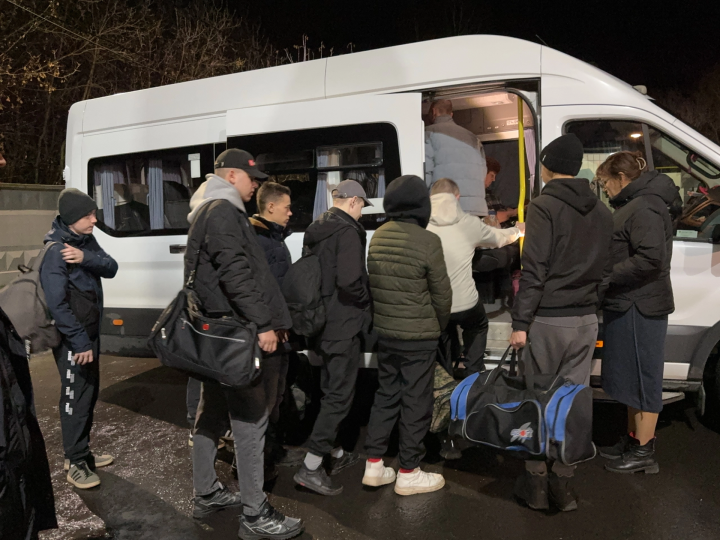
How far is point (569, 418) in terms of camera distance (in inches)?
111

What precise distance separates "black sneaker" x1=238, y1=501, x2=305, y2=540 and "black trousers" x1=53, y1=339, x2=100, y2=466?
4.38 feet

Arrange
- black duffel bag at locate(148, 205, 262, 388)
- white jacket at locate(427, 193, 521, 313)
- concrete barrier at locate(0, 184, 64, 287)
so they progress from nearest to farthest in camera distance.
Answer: black duffel bag at locate(148, 205, 262, 388), white jacket at locate(427, 193, 521, 313), concrete barrier at locate(0, 184, 64, 287)

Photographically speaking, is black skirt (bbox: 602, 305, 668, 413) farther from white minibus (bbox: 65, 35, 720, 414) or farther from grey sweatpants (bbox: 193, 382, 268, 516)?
grey sweatpants (bbox: 193, 382, 268, 516)

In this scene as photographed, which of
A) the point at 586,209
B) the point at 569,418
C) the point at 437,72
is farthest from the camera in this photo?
the point at 437,72

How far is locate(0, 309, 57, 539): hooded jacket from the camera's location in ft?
5.83

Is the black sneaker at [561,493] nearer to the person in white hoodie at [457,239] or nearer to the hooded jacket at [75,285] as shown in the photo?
the person in white hoodie at [457,239]

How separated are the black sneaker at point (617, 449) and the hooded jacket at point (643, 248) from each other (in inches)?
36.4

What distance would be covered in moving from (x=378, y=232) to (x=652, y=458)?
2.27 m

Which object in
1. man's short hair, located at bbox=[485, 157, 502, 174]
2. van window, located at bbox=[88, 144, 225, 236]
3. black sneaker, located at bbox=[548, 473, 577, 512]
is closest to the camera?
black sneaker, located at bbox=[548, 473, 577, 512]

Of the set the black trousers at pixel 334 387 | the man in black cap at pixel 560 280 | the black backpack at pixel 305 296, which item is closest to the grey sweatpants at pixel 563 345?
the man in black cap at pixel 560 280

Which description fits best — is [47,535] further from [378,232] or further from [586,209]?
[586,209]

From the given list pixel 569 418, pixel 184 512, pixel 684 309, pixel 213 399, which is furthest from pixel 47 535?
pixel 684 309

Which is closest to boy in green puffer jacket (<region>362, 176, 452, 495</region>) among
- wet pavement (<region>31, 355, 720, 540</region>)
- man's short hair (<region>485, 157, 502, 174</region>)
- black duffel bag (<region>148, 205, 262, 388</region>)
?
wet pavement (<region>31, 355, 720, 540</region>)

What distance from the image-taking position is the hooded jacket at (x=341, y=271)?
3379mm
